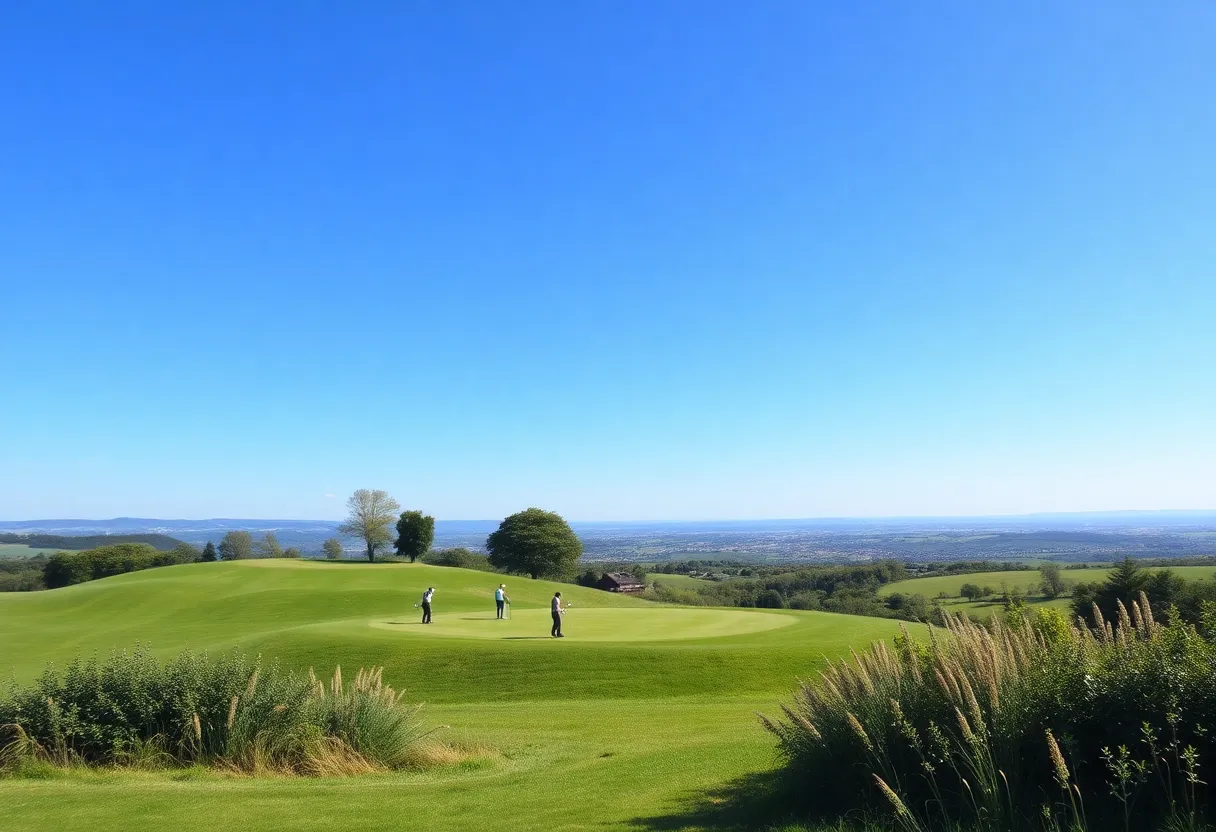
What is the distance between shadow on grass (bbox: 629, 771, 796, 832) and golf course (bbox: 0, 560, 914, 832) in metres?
0.07

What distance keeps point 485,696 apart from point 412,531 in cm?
7474

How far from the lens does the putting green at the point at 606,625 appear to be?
27.8m

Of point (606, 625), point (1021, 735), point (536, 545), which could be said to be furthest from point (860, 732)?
point (536, 545)

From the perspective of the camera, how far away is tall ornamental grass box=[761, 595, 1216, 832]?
598cm

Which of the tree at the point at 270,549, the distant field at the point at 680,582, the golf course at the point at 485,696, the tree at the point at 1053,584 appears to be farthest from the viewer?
the tree at the point at 270,549

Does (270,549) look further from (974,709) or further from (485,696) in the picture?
(974,709)

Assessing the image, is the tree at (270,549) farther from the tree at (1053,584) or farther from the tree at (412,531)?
the tree at (1053,584)

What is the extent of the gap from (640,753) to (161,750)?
7.52 meters

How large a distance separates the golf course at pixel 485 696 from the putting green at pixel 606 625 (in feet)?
0.44

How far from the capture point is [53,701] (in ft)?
38.9

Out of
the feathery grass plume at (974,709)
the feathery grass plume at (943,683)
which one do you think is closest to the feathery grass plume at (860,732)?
the feathery grass plume at (943,683)

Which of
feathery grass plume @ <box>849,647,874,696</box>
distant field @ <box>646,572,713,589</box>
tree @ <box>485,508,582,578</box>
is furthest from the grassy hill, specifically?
feathery grass plume @ <box>849,647,874,696</box>

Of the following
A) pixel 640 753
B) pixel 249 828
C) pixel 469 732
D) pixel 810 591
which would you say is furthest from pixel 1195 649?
pixel 810 591

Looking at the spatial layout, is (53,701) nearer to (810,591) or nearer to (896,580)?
(810,591)
